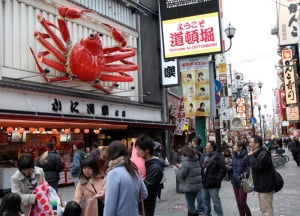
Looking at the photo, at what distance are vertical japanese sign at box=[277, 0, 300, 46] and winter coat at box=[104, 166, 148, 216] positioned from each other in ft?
115

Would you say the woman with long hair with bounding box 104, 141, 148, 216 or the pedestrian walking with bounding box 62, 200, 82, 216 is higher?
the woman with long hair with bounding box 104, 141, 148, 216

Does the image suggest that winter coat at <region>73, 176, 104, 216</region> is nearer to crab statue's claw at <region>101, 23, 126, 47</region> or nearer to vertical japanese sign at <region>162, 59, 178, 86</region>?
crab statue's claw at <region>101, 23, 126, 47</region>

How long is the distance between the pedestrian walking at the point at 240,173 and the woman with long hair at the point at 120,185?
5.13 meters

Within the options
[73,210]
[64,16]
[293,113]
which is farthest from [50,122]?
[293,113]

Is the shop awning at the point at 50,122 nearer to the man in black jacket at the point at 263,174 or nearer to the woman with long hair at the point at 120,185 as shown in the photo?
the man in black jacket at the point at 263,174

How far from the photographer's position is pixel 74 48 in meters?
20.6

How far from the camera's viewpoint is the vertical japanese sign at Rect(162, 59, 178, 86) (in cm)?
3100

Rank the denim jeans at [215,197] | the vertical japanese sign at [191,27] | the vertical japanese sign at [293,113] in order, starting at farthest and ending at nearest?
1. the vertical japanese sign at [293,113]
2. the vertical japanese sign at [191,27]
3. the denim jeans at [215,197]

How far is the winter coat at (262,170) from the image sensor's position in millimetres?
8086

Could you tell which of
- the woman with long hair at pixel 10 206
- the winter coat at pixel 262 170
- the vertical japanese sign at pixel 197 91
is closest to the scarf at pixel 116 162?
the woman with long hair at pixel 10 206

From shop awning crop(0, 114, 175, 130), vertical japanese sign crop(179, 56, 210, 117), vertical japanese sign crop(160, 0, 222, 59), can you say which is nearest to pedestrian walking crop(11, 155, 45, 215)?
shop awning crop(0, 114, 175, 130)

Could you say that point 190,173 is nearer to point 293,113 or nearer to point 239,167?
point 239,167

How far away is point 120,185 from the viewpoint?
4414 mm

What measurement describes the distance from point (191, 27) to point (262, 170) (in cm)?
1076
